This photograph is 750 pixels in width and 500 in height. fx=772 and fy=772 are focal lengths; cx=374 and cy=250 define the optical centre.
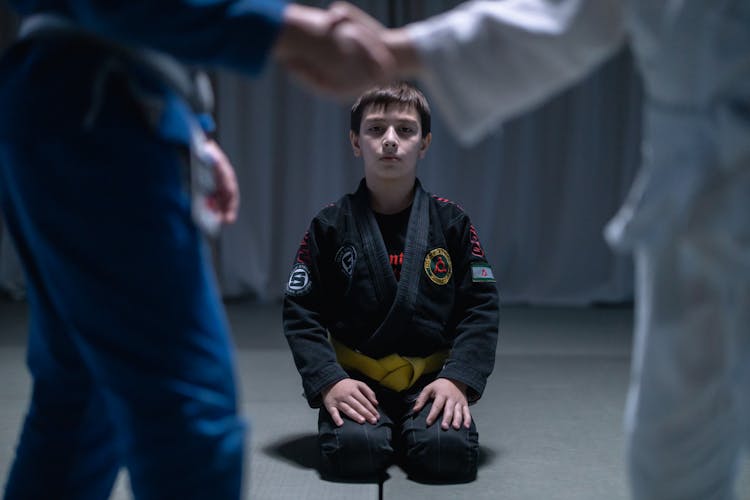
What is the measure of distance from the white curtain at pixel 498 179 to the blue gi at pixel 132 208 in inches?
125

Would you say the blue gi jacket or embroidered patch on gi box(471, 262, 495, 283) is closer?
the blue gi jacket

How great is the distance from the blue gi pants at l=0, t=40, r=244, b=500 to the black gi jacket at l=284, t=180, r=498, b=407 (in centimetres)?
93

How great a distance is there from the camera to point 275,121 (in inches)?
161

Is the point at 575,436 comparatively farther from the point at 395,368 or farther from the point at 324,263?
the point at 324,263

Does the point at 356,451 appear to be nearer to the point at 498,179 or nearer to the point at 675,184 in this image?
the point at 675,184

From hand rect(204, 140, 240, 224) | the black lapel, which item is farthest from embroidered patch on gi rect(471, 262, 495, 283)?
hand rect(204, 140, 240, 224)

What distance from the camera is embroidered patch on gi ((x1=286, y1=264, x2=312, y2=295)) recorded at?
1902 millimetres

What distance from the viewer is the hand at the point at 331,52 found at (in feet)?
3.01

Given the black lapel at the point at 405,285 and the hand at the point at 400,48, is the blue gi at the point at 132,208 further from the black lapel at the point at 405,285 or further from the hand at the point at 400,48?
the black lapel at the point at 405,285

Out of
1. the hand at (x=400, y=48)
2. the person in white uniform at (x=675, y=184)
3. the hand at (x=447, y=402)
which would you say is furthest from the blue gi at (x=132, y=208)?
the hand at (x=447, y=402)

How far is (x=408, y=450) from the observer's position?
1783mm

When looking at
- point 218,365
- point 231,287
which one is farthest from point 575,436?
point 231,287

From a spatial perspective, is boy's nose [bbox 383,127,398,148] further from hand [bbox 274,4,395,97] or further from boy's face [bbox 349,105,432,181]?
hand [bbox 274,4,395,97]

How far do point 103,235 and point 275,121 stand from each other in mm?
3306
